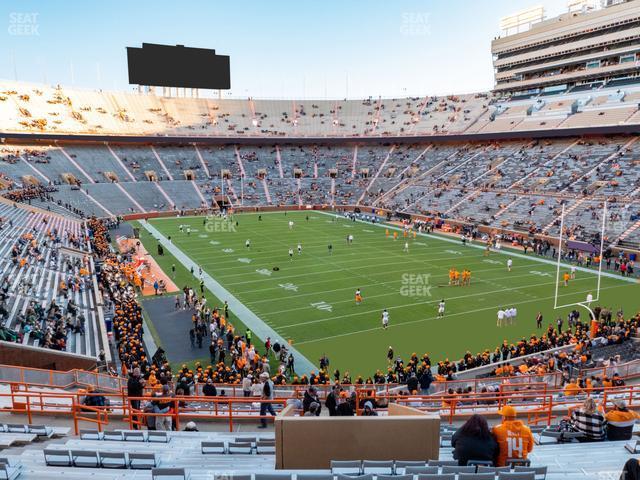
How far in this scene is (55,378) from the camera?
448 inches

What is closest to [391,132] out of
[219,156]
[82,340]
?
[219,156]

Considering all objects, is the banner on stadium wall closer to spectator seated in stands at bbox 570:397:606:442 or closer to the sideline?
the sideline

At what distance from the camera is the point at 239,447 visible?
6.80 m

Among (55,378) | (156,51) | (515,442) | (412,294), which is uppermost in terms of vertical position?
(156,51)

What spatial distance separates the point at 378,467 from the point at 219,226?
139 ft

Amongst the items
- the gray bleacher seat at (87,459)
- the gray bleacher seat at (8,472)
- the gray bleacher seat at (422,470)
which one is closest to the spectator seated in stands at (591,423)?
the gray bleacher seat at (422,470)

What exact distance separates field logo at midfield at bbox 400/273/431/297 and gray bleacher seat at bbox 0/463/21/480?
832 inches

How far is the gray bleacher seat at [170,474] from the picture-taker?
201 inches

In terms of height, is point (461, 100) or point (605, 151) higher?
point (461, 100)

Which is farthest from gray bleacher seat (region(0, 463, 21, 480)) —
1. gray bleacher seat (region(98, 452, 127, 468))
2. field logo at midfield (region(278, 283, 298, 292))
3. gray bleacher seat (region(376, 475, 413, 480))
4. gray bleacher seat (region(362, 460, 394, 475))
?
field logo at midfield (region(278, 283, 298, 292))

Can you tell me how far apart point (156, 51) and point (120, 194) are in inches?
985

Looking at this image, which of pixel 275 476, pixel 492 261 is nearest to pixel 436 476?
pixel 275 476

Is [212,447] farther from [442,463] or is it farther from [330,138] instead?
[330,138]

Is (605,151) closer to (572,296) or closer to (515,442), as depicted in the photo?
(572,296)
